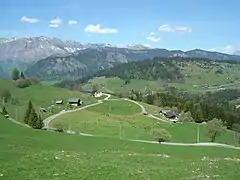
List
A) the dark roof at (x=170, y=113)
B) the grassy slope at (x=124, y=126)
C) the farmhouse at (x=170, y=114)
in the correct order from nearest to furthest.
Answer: the grassy slope at (x=124, y=126), the farmhouse at (x=170, y=114), the dark roof at (x=170, y=113)

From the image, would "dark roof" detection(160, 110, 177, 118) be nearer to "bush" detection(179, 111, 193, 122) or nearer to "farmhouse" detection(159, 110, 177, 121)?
"farmhouse" detection(159, 110, 177, 121)

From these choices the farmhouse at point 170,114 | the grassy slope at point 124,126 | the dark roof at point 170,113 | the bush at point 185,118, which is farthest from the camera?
the dark roof at point 170,113

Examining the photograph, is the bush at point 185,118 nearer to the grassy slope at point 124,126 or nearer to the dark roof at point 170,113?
the dark roof at point 170,113

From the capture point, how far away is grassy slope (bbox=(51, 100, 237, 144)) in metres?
127

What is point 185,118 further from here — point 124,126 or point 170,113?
point 124,126

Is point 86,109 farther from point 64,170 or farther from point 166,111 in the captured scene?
point 64,170

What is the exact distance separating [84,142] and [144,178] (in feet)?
99.9

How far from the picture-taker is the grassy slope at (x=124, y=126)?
417 ft

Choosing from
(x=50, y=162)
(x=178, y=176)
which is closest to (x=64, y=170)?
(x=50, y=162)

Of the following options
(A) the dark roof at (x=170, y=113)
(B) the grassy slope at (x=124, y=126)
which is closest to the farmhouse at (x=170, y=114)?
(A) the dark roof at (x=170, y=113)

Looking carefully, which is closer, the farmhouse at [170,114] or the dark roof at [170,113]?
the farmhouse at [170,114]

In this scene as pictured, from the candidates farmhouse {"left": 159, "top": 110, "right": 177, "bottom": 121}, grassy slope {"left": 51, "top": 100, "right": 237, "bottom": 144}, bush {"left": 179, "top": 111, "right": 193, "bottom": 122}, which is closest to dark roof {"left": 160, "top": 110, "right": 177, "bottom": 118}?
farmhouse {"left": 159, "top": 110, "right": 177, "bottom": 121}

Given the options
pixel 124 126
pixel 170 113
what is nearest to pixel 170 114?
pixel 170 113

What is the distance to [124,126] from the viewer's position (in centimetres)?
14838
